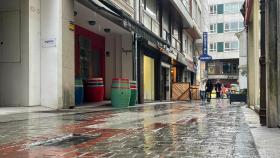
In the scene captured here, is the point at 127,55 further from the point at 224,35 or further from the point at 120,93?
the point at 224,35

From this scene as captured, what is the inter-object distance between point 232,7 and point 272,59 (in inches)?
2674

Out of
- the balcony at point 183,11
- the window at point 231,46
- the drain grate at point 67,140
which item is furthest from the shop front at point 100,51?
the window at point 231,46

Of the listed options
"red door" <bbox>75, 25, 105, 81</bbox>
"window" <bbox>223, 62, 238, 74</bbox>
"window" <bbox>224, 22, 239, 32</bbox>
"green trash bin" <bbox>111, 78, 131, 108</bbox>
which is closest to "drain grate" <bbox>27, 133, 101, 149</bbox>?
"green trash bin" <bbox>111, 78, 131, 108</bbox>

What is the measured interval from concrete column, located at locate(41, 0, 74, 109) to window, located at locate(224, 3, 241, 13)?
204 feet

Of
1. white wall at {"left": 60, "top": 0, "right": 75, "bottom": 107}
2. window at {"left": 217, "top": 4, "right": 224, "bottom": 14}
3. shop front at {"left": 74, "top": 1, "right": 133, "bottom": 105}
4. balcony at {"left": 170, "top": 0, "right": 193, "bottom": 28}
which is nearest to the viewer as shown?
white wall at {"left": 60, "top": 0, "right": 75, "bottom": 107}

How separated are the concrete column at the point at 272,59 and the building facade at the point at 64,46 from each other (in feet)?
25.4

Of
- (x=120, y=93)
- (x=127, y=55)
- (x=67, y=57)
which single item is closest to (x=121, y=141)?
(x=67, y=57)

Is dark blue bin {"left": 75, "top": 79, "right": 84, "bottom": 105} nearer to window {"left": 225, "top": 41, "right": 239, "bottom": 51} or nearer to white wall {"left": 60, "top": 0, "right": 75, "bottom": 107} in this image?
white wall {"left": 60, "top": 0, "right": 75, "bottom": 107}

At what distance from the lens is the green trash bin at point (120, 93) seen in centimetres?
1692

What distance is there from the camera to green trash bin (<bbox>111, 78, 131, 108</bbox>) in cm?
1692

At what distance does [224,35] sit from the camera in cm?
7338

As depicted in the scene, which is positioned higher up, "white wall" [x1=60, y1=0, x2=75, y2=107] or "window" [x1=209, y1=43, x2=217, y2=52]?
"window" [x1=209, y1=43, x2=217, y2=52]

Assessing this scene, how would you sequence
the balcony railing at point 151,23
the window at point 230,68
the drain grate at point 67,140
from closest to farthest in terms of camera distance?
the drain grate at point 67,140
the balcony railing at point 151,23
the window at point 230,68

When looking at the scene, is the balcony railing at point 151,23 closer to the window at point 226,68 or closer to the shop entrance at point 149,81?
the shop entrance at point 149,81
